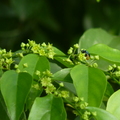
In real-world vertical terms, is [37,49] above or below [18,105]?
above

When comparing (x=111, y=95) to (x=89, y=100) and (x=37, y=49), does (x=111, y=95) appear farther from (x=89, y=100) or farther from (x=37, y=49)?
(x=37, y=49)

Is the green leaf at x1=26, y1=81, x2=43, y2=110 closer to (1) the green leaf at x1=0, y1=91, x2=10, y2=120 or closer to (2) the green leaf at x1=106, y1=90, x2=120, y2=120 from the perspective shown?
(1) the green leaf at x1=0, y1=91, x2=10, y2=120

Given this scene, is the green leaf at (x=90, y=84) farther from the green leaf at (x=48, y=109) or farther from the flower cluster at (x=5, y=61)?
the flower cluster at (x=5, y=61)

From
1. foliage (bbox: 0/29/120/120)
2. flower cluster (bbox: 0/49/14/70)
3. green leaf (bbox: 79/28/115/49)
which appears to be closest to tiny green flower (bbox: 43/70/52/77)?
foliage (bbox: 0/29/120/120)

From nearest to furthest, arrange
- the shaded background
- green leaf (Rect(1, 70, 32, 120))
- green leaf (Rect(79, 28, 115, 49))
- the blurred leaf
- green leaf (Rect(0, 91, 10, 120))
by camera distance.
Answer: green leaf (Rect(1, 70, 32, 120))
green leaf (Rect(0, 91, 10, 120))
green leaf (Rect(79, 28, 115, 49))
the blurred leaf
the shaded background

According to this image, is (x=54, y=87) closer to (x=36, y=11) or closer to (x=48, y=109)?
(x=48, y=109)

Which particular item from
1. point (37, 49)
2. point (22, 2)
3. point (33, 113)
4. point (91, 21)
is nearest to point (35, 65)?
point (37, 49)
